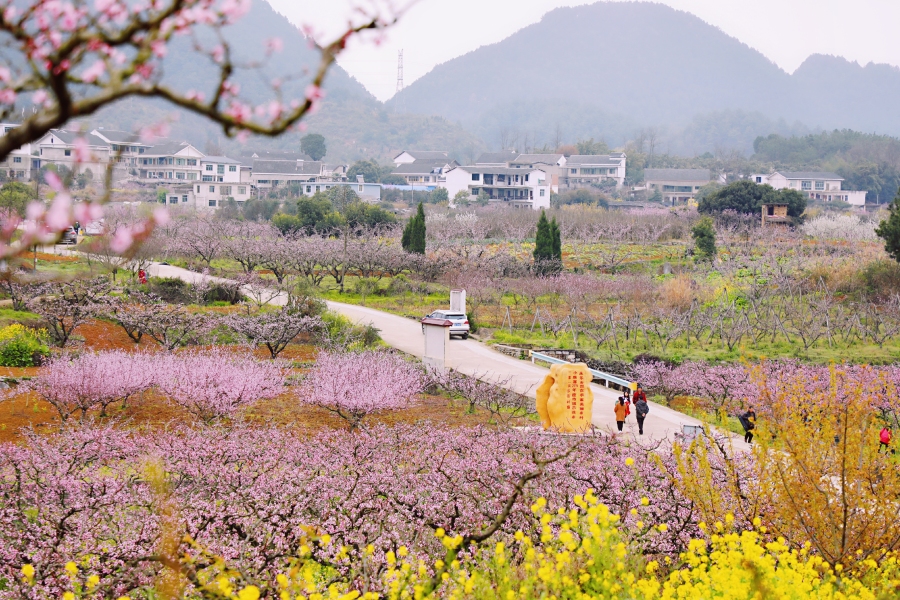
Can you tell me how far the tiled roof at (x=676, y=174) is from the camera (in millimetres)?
82188

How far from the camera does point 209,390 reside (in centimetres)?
1179

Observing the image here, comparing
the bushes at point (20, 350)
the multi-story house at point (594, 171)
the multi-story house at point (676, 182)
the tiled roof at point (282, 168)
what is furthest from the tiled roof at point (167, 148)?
the bushes at point (20, 350)

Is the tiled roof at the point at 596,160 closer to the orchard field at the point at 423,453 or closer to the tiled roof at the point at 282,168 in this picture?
the tiled roof at the point at 282,168

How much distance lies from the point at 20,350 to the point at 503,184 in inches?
2191

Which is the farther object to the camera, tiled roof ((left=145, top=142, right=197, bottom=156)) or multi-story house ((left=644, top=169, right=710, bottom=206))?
multi-story house ((left=644, top=169, right=710, bottom=206))

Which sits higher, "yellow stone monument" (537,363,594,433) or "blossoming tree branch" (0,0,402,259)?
"blossoming tree branch" (0,0,402,259)

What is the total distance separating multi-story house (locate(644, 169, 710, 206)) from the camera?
81188 millimetres

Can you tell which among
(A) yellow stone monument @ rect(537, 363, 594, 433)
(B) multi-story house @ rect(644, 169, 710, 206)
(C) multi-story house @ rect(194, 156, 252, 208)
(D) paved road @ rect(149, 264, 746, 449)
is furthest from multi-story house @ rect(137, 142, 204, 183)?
(A) yellow stone monument @ rect(537, 363, 594, 433)

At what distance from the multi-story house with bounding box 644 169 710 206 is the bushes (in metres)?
69.8

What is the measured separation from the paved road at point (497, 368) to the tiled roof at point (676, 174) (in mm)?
62706

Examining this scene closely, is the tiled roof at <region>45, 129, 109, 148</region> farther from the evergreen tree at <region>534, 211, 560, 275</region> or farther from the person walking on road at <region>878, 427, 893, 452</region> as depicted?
the person walking on road at <region>878, 427, 893, 452</region>

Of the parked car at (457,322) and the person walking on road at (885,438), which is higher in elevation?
the person walking on road at (885,438)

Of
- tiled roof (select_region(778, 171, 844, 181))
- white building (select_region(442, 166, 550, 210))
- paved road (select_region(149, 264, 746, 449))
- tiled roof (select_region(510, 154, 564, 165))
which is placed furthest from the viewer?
tiled roof (select_region(510, 154, 564, 165))

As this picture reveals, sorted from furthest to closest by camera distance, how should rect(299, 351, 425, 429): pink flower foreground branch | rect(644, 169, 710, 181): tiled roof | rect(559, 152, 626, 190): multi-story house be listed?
rect(559, 152, 626, 190): multi-story house < rect(644, 169, 710, 181): tiled roof < rect(299, 351, 425, 429): pink flower foreground branch
